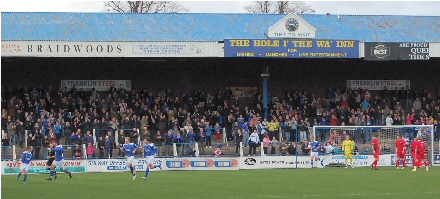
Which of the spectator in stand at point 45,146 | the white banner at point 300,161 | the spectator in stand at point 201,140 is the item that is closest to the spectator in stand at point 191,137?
the spectator in stand at point 201,140

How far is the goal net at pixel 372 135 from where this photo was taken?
136ft

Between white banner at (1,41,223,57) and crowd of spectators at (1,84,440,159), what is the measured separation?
106 inches

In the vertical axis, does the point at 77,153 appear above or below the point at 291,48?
below

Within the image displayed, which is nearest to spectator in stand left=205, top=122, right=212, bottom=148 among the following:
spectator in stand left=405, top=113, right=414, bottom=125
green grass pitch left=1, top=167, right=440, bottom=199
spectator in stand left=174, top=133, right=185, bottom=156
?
spectator in stand left=174, top=133, right=185, bottom=156

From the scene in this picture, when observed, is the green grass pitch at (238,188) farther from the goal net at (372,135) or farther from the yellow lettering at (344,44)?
the yellow lettering at (344,44)

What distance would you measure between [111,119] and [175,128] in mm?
3811

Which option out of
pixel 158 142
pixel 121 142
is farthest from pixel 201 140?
pixel 121 142

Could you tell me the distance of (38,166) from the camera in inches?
1444

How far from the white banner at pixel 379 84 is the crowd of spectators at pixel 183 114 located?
4.54 ft

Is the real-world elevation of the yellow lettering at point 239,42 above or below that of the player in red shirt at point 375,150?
above

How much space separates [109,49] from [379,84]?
19.0 metres

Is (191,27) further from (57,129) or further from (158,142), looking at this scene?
→ (57,129)

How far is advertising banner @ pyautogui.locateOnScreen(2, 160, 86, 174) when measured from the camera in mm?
35906

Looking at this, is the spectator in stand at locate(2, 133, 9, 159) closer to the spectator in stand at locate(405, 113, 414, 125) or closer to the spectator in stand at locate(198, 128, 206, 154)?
the spectator in stand at locate(198, 128, 206, 154)
